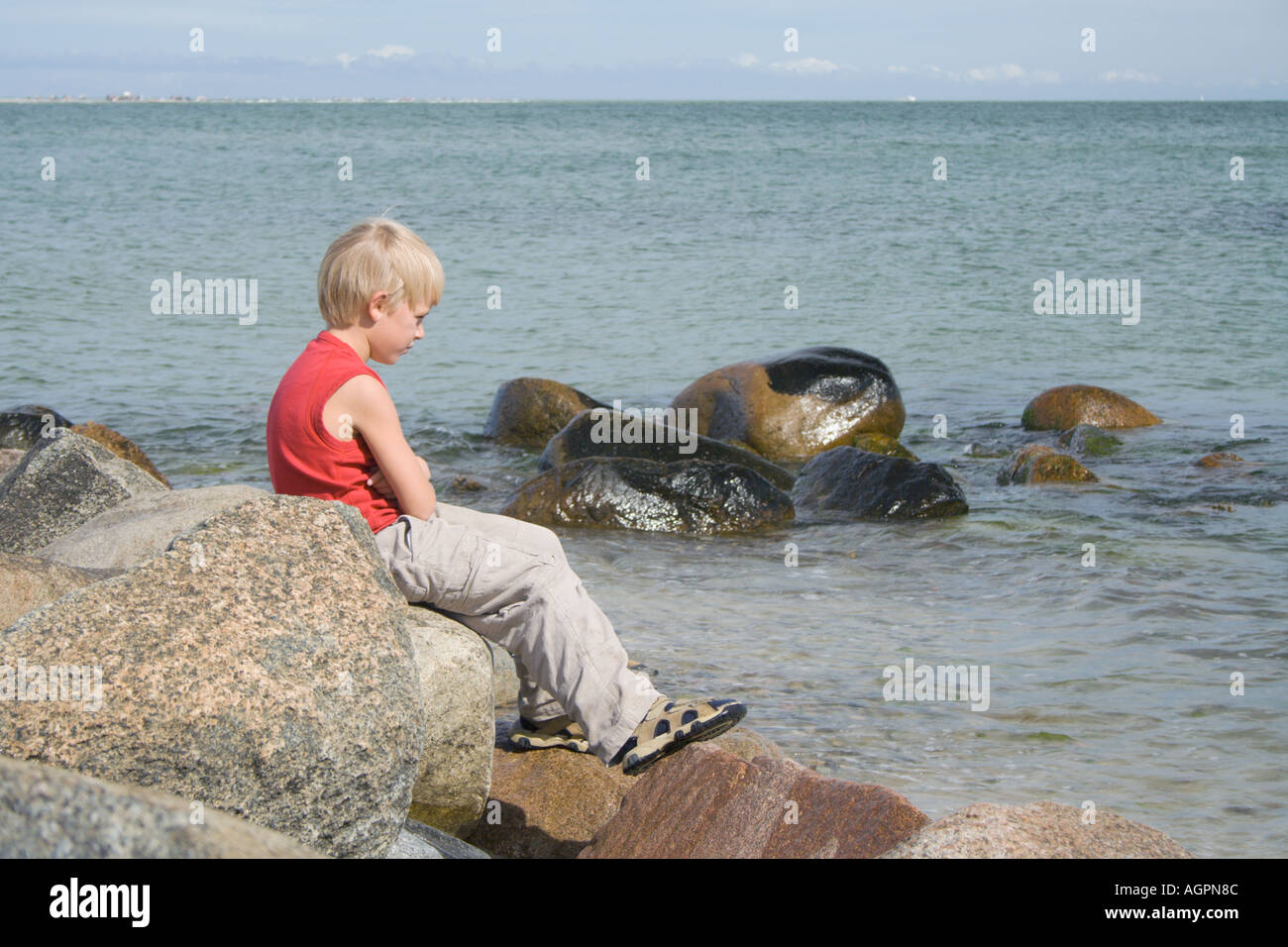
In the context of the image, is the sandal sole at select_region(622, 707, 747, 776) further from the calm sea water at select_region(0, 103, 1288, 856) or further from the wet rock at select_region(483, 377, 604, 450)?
the wet rock at select_region(483, 377, 604, 450)

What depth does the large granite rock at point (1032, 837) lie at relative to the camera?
267 cm

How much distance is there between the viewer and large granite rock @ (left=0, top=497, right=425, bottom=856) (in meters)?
2.70

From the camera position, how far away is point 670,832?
357 cm

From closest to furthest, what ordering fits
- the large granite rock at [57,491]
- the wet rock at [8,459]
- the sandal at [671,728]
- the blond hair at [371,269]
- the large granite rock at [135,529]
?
the sandal at [671,728]
the blond hair at [371,269]
the large granite rock at [135,529]
the large granite rock at [57,491]
the wet rock at [8,459]

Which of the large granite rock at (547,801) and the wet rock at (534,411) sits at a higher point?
→ the wet rock at (534,411)

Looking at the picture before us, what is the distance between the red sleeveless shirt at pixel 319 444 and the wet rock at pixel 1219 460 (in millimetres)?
8106

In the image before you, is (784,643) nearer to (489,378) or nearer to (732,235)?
(489,378)

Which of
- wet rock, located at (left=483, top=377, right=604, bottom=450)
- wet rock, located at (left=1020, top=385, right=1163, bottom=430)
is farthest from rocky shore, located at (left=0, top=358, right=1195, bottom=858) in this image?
wet rock, located at (left=1020, top=385, right=1163, bottom=430)

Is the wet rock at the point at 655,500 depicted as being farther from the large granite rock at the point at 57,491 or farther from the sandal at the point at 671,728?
the sandal at the point at 671,728

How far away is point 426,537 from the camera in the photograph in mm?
3783

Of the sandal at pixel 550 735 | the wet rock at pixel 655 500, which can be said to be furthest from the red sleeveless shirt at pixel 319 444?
the wet rock at pixel 655 500

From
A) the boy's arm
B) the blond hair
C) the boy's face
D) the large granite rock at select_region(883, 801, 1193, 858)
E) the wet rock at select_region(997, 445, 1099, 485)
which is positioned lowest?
the wet rock at select_region(997, 445, 1099, 485)

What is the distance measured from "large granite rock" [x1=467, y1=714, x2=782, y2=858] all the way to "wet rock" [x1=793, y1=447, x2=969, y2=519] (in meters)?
4.71

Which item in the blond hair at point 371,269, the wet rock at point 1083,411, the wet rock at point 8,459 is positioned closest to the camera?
the blond hair at point 371,269
